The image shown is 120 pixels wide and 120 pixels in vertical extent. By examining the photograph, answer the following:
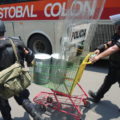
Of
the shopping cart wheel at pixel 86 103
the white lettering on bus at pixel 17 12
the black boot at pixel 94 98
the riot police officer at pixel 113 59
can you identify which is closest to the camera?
the riot police officer at pixel 113 59

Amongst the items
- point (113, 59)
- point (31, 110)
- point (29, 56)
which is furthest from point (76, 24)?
point (31, 110)

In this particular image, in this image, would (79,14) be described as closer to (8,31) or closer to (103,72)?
(103,72)

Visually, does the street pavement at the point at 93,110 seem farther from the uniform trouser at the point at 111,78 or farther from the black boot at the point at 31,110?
the uniform trouser at the point at 111,78

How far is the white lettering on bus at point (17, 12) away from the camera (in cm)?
641

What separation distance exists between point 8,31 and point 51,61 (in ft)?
14.5

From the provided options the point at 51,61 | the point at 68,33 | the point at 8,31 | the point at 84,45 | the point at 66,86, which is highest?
the point at 68,33

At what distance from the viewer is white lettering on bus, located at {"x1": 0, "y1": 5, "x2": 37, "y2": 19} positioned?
6.41 meters

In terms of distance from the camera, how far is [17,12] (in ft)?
22.0

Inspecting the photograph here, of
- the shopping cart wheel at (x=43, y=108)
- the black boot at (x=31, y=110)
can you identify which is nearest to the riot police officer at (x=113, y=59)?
the shopping cart wheel at (x=43, y=108)

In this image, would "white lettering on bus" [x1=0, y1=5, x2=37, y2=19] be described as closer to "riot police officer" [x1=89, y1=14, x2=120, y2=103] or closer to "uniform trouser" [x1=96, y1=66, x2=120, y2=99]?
"riot police officer" [x1=89, y1=14, x2=120, y2=103]

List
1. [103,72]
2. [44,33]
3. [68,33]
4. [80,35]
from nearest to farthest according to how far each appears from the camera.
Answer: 1. [68,33]
2. [80,35]
3. [103,72]
4. [44,33]

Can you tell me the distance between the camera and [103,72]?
5840 millimetres

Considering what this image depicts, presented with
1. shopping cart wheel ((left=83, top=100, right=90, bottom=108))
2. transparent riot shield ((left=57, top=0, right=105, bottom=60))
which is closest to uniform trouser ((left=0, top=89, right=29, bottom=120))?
transparent riot shield ((left=57, top=0, right=105, bottom=60))

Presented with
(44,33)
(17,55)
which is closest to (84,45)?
(17,55)
